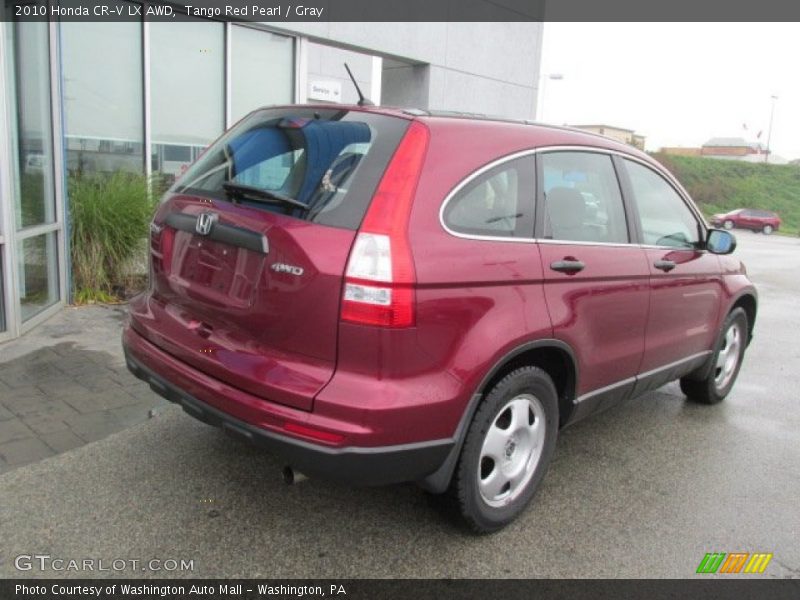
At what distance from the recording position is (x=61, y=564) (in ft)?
8.86

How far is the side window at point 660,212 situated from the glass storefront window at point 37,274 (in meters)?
4.57

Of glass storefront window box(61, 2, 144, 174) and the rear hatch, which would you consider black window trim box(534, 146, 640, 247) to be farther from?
glass storefront window box(61, 2, 144, 174)

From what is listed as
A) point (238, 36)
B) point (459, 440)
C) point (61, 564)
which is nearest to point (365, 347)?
point (459, 440)

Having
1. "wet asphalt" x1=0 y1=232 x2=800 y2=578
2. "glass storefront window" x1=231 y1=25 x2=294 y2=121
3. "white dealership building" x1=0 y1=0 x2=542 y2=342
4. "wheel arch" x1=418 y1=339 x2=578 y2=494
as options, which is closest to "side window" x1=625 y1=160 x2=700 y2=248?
"wheel arch" x1=418 y1=339 x2=578 y2=494

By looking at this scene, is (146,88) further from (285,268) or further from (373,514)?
(373,514)

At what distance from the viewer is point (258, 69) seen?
8664mm

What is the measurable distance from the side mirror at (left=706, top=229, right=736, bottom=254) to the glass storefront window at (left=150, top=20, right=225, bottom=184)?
5695 millimetres

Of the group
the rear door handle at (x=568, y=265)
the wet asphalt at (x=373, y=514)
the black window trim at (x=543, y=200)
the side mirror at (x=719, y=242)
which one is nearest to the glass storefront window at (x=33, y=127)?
the wet asphalt at (x=373, y=514)

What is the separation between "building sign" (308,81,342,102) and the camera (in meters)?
10.3

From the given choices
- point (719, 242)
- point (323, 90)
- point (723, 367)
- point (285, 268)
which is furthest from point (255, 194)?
point (323, 90)

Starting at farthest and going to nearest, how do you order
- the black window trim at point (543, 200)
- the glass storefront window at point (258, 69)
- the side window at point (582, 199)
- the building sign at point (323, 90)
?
the building sign at point (323, 90) < the glass storefront window at point (258, 69) < the side window at point (582, 199) < the black window trim at point (543, 200)

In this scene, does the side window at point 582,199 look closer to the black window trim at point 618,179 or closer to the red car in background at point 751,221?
the black window trim at point 618,179

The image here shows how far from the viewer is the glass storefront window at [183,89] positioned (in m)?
7.72

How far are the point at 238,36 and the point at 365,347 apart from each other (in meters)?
6.99
